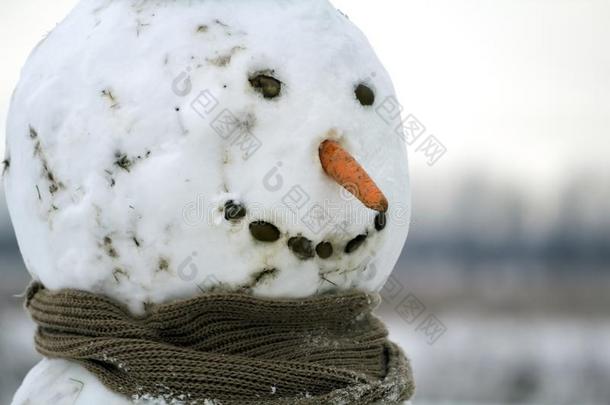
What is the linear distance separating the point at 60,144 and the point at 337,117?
26.0 inches

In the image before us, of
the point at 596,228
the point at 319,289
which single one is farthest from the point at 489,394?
the point at 596,228

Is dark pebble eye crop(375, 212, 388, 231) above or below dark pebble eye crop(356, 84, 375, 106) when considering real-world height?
below

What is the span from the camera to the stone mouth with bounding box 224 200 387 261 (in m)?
2.24

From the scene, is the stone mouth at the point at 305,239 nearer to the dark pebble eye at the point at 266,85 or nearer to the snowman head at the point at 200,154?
the snowman head at the point at 200,154

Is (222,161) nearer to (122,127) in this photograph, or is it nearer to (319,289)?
(122,127)

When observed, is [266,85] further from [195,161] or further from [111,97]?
[111,97]

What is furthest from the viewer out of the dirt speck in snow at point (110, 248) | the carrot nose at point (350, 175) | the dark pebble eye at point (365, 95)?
the dark pebble eye at point (365, 95)

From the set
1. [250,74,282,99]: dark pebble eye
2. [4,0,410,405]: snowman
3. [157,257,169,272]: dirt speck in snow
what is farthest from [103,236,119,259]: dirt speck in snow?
[250,74,282,99]: dark pebble eye

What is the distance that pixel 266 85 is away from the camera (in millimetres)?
2285

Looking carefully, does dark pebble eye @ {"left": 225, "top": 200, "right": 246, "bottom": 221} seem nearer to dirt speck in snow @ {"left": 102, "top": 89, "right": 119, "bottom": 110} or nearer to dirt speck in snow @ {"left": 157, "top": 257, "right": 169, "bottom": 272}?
dirt speck in snow @ {"left": 157, "top": 257, "right": 169, "bottom": 272}

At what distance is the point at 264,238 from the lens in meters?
2.27

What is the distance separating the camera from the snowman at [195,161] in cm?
224

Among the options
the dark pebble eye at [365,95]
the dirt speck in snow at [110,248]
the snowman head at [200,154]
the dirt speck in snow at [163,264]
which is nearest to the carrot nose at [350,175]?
the snowman head at [200,154]

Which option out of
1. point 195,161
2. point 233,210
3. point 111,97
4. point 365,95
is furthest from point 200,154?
point 365,95
